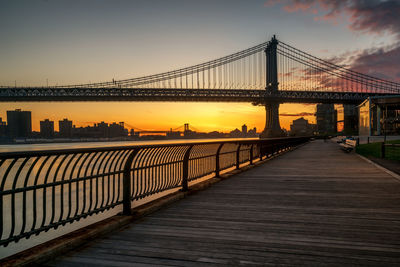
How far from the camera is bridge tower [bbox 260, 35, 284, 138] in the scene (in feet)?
220

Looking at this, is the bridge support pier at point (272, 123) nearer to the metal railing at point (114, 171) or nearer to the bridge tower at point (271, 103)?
the bridge tower at point (271, 103)

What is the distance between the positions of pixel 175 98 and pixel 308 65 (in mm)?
44651

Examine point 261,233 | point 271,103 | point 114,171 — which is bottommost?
point 261,233

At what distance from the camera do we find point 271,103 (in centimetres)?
7300

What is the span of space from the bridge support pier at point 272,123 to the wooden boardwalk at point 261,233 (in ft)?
195

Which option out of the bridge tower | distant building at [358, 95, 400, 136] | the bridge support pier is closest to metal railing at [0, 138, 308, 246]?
distant building at [358, 95, 400, 136]

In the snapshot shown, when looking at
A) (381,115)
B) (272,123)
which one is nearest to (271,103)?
(272,123)

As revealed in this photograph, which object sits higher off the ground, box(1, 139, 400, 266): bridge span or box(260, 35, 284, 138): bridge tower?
box(260, 35, 284, 138): bridge tower

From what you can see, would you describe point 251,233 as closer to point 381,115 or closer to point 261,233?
point 261,233

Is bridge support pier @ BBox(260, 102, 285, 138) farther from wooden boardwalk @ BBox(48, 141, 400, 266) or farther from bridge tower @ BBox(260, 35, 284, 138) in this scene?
wooden boardwalk @ BBox(48, 141, 400, 266)

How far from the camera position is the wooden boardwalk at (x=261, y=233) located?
3418 millimetres

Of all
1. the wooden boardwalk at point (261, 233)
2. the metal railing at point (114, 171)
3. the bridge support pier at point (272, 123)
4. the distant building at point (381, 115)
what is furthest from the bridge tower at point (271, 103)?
the wooden boardwalk at point (261, 233)

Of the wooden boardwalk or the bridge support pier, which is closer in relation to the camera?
the wooden boardwalk

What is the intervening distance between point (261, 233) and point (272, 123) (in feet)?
218
